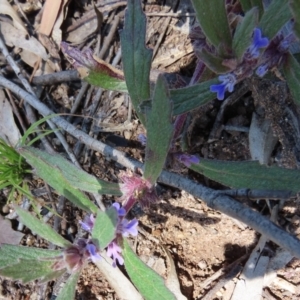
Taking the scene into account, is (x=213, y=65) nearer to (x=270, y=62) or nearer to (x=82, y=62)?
(x=270, y=62)

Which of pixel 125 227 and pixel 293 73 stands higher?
pixel 293 73

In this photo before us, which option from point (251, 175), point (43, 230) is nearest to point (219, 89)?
point (251, 175)

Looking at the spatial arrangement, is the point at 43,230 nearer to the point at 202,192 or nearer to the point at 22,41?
the point at 202,192

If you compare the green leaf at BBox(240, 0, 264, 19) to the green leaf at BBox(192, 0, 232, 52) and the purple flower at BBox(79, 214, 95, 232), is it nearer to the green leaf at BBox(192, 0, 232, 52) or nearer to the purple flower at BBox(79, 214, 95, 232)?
the green leaf at BBox(192, 0, 232, 52)

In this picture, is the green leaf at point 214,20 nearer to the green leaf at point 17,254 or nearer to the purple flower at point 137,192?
the purple flower at point 137,192

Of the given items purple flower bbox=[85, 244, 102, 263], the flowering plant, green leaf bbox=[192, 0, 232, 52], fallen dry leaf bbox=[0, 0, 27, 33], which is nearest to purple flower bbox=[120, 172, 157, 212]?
the flowering plant

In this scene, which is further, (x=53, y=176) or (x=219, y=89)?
(x=53, y=176)
